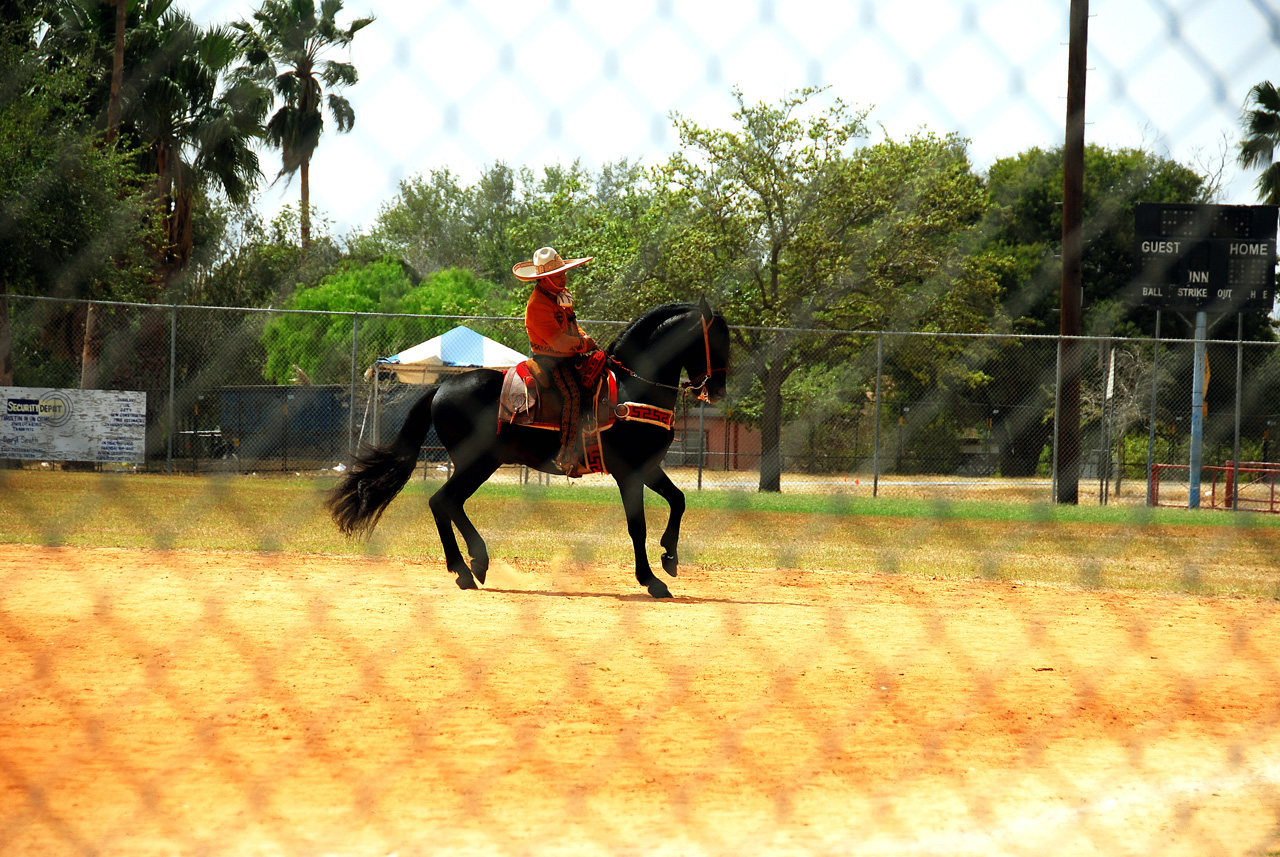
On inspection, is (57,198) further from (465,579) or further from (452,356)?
(465,579)

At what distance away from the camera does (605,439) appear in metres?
7.07

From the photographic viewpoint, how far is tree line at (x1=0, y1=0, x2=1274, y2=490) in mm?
2568

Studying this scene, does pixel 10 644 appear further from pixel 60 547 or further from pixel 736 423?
pixel 736 423

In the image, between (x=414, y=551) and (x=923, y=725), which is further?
(x=414, y=551)

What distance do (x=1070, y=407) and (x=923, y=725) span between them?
12776 millimetres

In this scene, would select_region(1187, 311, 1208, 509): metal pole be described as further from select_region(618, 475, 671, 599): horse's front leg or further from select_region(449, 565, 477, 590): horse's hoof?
select_region(449, 565, 477, 590): horse's hoof

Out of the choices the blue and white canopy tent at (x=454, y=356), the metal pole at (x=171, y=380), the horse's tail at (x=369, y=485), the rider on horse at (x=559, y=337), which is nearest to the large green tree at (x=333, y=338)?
the blue and white canopy tent at (x=454, y=356)

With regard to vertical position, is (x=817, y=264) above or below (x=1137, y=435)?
above

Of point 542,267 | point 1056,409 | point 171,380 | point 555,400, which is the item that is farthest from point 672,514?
point 171,380

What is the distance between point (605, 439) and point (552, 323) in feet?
2.83

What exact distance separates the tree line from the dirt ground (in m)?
1.46

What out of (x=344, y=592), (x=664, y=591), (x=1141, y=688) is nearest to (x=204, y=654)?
(x=344, y=592)

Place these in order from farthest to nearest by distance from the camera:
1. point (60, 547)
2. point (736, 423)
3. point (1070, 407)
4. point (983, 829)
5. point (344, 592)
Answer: point (736, 423)
point (1070, 407)
point (60, 547)
point (344, 592)
point (983, 829)

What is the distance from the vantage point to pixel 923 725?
394 centimetres
